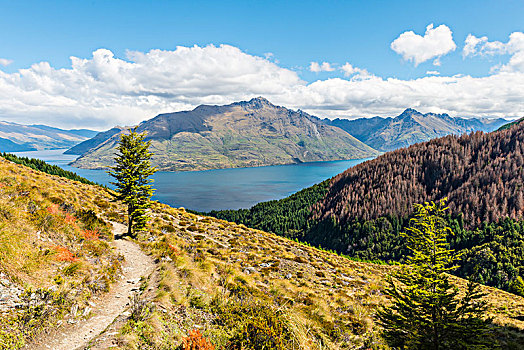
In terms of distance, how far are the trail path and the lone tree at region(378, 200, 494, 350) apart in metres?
15.7

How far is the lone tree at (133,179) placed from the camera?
30406mm

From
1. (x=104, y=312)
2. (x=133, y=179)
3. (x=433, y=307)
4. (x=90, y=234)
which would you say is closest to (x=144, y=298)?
(x=104, y=312)

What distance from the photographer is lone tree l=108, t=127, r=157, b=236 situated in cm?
3041

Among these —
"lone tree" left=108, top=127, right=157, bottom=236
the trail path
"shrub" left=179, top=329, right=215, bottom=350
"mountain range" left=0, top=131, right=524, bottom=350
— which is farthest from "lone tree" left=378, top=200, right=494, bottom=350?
"lone tree" left=108, top=127, right=157, bottom=236

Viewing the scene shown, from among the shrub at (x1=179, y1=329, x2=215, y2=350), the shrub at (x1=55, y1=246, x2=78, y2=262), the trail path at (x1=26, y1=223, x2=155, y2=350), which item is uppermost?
the shrub at (x1=179, y1=329, x2=215, y2=350)

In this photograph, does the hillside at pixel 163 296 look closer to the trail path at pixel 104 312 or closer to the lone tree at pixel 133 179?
the trail path at pixel 104 312

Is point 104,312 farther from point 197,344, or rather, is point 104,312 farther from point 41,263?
point 197,344

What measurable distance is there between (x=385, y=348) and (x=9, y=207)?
2802 cm

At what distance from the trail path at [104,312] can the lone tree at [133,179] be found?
838cm

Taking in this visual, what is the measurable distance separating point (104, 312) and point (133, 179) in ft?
66.5

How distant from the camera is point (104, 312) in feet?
43.1

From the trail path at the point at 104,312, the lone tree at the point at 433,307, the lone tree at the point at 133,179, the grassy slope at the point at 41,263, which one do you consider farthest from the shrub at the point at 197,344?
the lone tree at the point at 133,179

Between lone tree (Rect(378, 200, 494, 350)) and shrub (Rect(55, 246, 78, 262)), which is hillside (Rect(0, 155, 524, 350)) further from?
lone tree (Rect(378, 200, 494, 350))

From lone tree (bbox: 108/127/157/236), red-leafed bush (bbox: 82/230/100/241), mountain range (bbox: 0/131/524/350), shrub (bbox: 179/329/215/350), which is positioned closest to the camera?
shrub (bbox: 179/329/215/350)
